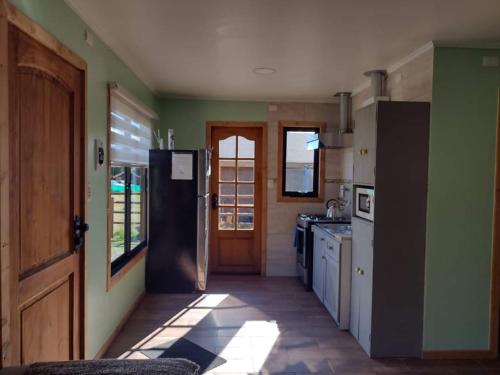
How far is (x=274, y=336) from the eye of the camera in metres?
3.54

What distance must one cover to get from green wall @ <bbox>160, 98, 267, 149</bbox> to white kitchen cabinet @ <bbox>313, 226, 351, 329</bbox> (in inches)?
78.9

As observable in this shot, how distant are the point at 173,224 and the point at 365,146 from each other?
8.19 ft

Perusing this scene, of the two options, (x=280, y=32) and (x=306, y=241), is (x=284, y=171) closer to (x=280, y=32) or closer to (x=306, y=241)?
(x=306, y=241)

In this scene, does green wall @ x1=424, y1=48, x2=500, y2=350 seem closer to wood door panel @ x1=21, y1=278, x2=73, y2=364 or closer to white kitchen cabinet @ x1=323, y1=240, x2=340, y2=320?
white kitchen cabinet @ x1=323, y1=240, x2=340, y2=320

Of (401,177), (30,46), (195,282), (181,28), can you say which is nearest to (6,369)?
(30,46)

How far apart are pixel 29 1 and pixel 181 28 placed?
3.77 feet

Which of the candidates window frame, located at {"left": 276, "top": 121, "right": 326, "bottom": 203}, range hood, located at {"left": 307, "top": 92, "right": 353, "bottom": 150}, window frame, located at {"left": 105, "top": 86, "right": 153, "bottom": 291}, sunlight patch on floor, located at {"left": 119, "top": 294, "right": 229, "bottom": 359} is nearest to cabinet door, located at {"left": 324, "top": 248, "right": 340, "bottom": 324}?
sunlight patch on floor, located at {"left": 119, "top": 294, "right": 229, "bottom": 359}

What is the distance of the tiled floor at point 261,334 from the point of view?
301 cm

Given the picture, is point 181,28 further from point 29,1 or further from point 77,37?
point 29,1

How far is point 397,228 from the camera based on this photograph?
313cm

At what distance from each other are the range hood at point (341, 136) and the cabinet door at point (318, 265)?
3.73ft

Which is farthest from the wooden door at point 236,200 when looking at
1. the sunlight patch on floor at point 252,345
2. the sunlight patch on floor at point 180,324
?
the sunlight patch on floor at point 252,345

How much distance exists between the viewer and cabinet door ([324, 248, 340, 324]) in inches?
148

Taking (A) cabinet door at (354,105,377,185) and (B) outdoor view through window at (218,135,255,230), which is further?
(B) outdoor view through window at (218,135,255,230)
